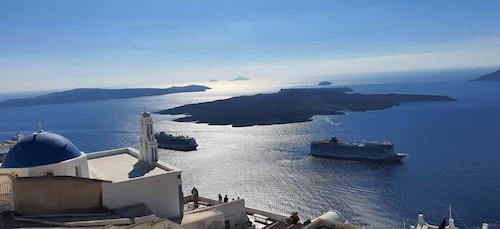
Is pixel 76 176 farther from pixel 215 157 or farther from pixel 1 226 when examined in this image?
pixel 215 157

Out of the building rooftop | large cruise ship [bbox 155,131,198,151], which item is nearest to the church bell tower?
the building rooftop

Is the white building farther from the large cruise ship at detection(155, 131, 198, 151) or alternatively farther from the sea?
the large cruise ship at detection(155, 131, 198, 151)

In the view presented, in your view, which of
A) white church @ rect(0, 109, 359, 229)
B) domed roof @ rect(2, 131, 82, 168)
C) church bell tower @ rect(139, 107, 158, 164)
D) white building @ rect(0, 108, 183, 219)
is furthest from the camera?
church bell tower @ rect(139, 107, 158, 164)

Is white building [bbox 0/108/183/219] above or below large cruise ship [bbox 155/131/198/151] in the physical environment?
above

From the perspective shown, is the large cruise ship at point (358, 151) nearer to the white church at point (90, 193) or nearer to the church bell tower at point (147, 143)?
the white church at point (90, 193)

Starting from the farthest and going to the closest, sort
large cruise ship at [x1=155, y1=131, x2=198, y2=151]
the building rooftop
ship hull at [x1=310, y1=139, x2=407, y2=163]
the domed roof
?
large cruise ship at [x1=155, y1=131, x2=198, y2=151], ship hull at [x1=310, y1=139, x2=407, y2=163], the building rooftop, the domed roof

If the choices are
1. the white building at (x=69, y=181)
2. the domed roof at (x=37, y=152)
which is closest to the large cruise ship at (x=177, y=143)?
the white building at (x=69, y=181)

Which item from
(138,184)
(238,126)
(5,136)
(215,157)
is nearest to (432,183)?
(215,157)
